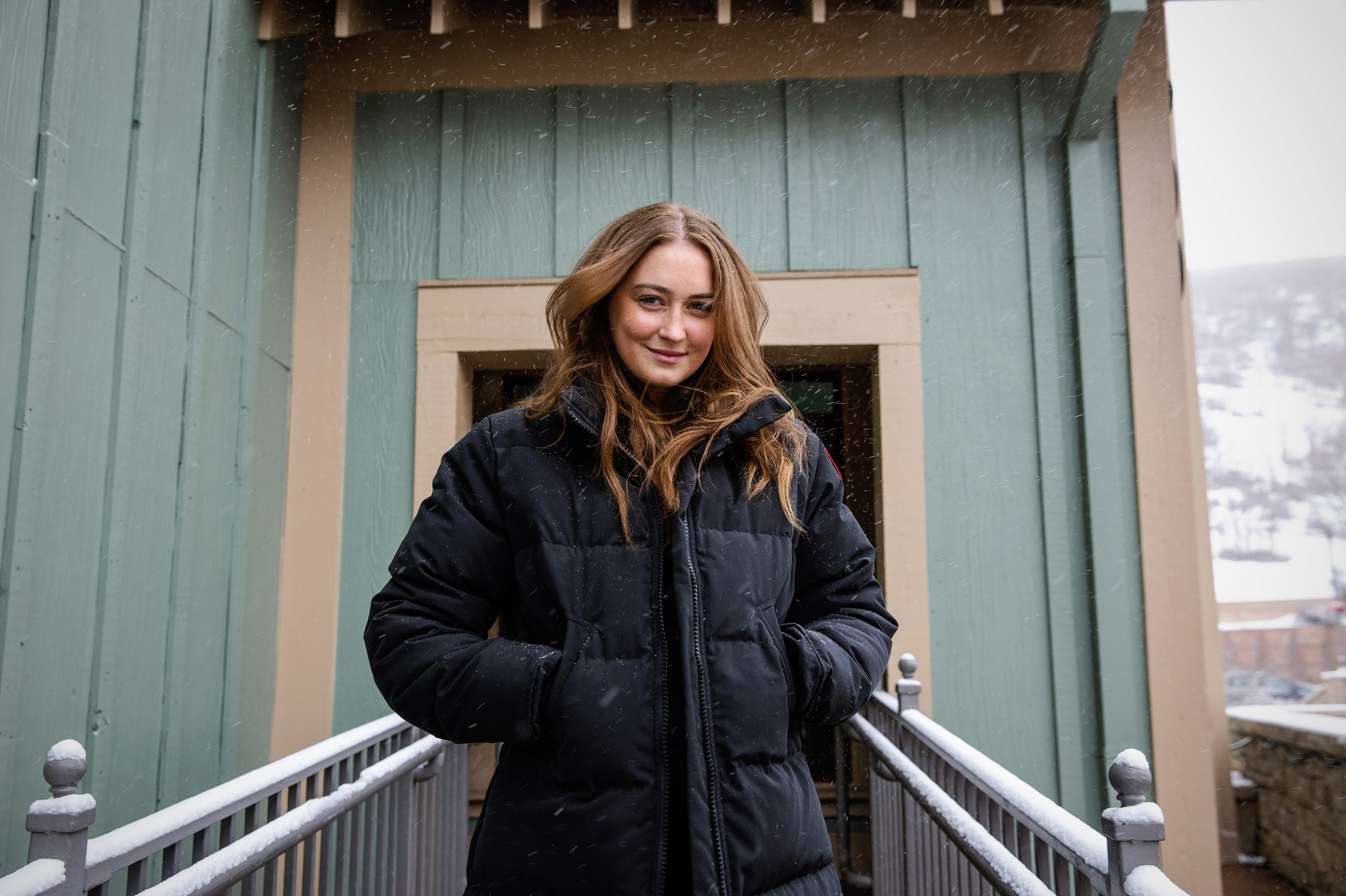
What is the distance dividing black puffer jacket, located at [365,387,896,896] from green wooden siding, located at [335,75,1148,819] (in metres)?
1.72

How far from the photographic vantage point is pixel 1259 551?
24.5 m

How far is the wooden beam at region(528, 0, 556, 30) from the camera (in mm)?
2764

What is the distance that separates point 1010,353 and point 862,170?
82 centimetres

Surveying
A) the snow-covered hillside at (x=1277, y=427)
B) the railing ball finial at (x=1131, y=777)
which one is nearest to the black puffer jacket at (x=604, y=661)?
the railing ball finial at (x=1131, y=777)

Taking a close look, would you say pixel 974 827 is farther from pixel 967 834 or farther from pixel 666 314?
pixel 666 314

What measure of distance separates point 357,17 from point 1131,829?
3038 millimetres

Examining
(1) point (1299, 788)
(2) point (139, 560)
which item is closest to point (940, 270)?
(2) point (139, 560)

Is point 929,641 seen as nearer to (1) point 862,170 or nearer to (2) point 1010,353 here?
(2) point 1010,353

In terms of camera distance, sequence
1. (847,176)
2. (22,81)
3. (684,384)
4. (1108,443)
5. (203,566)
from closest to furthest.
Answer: (684,384)
(22,81)
(203,566)
(1108,443)
(847,176)

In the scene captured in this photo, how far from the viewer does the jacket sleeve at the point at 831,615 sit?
1.14 m

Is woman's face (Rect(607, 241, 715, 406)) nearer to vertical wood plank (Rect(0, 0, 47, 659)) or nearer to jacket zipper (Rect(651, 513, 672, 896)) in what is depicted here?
jacket zipper (Rect(651, 513, 672, 896))

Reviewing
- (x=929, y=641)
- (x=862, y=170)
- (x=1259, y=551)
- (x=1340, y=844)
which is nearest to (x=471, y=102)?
(x=862, y=170)

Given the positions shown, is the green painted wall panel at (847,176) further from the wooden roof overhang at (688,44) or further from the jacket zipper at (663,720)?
the jacket zipper at (663,720)

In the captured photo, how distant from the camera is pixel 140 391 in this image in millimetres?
2023
